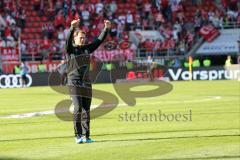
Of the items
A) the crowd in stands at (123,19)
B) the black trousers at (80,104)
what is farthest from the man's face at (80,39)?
the crowd in stands at (123,19)

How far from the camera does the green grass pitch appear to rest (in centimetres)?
1207

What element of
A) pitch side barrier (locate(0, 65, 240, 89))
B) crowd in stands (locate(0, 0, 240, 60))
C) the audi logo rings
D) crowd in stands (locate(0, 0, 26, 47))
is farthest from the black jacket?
crowd in stands (locate(0, 0, 240, 60))

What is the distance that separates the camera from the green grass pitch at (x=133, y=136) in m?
12.1

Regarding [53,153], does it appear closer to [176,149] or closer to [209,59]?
[176,149]

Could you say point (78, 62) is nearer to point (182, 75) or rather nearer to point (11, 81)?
point (11, 81)

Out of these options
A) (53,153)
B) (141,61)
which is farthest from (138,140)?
(141,61)

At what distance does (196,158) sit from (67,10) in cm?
3910

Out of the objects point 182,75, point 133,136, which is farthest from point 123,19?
point 133,136

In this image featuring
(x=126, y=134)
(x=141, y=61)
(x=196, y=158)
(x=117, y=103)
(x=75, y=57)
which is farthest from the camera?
(x=141, y=61)

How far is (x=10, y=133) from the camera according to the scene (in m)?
15.7

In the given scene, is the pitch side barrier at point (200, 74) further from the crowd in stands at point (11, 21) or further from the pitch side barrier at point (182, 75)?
the crowd in stands at point (11, 21)

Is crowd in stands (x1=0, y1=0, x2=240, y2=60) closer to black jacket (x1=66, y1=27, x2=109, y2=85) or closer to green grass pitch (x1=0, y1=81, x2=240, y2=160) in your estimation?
green grass pitch (x1=0, y1=81, x2=240, y2=160)

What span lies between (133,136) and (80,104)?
1.76 meters

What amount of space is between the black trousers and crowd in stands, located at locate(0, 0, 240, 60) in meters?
31.9
